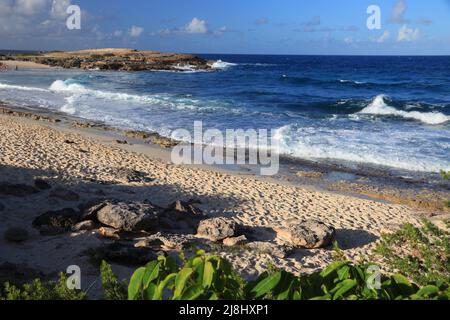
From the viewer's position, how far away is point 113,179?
11.6m

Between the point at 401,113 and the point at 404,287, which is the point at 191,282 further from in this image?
the point at 401,113

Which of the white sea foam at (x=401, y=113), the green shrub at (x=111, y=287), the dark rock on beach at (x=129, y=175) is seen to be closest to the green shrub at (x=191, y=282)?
the green shrub at (x=111, y=287)

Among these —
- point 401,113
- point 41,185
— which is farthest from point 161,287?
point 401,113

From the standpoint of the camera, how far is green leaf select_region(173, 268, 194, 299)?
99.2 inches

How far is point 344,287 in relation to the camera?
2.69m

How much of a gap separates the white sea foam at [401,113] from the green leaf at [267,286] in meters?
25.1

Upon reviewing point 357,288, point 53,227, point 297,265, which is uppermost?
point 357,288

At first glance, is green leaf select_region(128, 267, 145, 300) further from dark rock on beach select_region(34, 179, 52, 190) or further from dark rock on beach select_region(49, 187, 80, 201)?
dark rock on beach select_region(34, 179, 52, 190)

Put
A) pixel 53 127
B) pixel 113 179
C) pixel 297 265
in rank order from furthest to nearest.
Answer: pixel 53 127, pixel 113 179, pixel 297 265

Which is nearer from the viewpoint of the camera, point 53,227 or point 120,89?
point 53,227

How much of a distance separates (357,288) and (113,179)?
9525mm

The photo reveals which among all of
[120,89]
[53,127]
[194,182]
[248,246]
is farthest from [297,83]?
[248,246]
